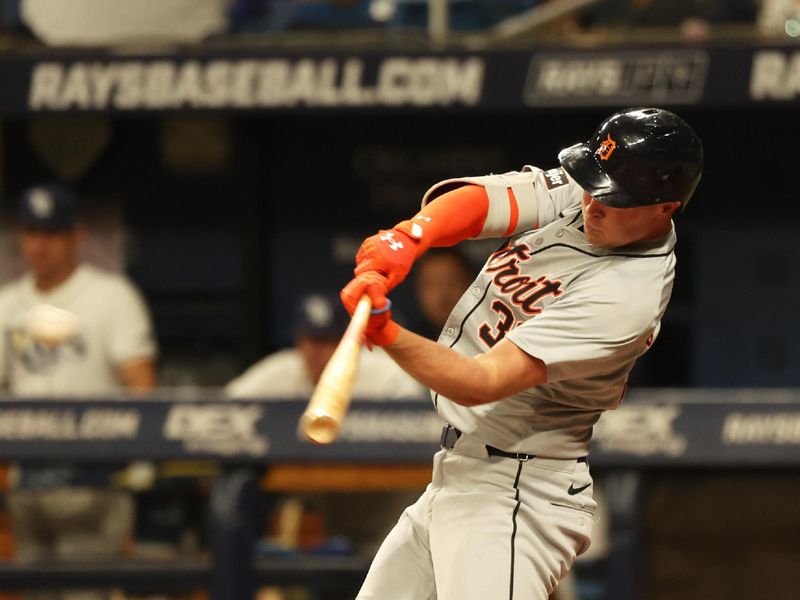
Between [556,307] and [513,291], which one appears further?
[513,291]

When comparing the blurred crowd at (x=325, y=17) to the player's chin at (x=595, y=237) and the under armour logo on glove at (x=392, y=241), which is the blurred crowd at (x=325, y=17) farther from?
the under armour logo on glove at (x=392, y=241)

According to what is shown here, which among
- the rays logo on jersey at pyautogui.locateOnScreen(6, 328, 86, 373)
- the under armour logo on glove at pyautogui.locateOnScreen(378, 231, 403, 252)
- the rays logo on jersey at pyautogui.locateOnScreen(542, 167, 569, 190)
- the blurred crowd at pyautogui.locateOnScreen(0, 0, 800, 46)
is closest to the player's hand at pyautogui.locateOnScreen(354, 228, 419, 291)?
the under armour logo on glove at pyautogui.locateOnScreen(378, 231, 403, 252)

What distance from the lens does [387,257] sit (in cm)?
244

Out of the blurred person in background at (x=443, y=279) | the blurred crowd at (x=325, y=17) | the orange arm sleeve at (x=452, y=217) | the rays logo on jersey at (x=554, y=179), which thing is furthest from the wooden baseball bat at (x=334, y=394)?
the blurred crowd at (x=325, y=17)

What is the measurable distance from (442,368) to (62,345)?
2.79 m

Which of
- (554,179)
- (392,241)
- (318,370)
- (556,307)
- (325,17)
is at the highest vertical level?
(325,17)

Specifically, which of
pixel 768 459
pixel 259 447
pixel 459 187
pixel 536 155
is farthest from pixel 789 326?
pixel 459 187

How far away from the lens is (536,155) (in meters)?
6.44

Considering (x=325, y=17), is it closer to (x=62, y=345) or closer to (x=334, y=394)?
(x=62, y=345)

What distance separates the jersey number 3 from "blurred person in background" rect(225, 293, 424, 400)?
6.25 ft

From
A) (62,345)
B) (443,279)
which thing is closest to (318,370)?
(443,279)

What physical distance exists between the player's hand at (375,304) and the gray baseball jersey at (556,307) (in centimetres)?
29

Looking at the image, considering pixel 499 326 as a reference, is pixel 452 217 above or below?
above

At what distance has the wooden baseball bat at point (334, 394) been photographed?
212cm
